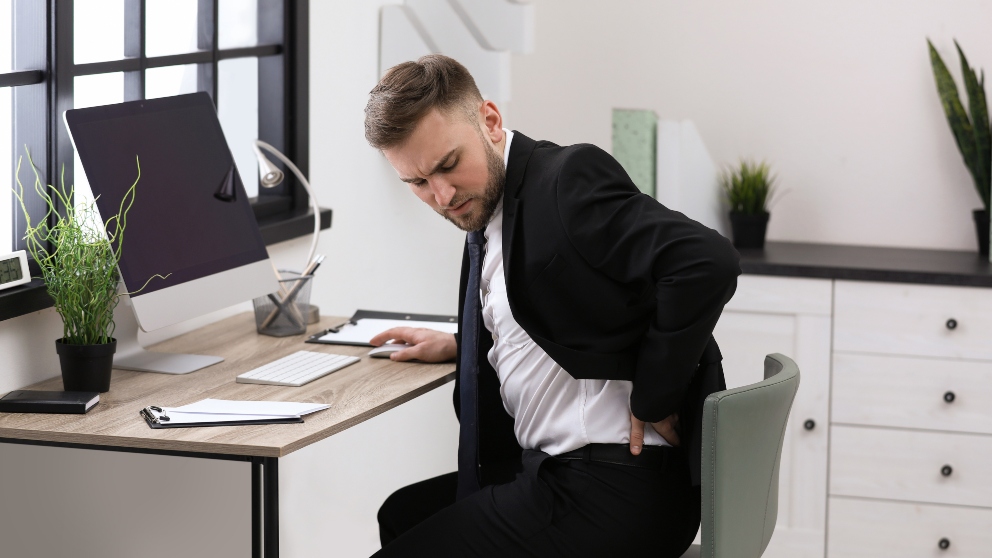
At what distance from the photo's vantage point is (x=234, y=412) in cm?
179

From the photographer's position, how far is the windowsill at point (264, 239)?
1965 mm

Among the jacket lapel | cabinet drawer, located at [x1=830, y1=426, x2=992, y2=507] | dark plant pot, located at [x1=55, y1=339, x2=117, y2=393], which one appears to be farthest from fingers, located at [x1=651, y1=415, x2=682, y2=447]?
A: cabinet drawer, located at [x1=830, y1=426, x2=992, y2=507]

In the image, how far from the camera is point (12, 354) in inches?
79.3

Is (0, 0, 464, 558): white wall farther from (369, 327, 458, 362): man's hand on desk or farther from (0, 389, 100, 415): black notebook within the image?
(369, 327, 458, 362): man's hand on desk

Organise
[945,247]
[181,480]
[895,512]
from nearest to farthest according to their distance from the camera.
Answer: [181,480]
[895,512]
[945,247]

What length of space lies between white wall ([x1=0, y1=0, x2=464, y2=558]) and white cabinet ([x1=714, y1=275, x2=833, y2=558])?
941 mm

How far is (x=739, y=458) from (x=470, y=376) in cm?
52

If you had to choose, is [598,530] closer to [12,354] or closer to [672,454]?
[672,454]

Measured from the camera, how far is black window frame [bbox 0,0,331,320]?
83.3 inches

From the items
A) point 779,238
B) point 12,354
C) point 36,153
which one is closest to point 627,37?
point 779,238

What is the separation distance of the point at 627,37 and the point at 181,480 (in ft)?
7.52

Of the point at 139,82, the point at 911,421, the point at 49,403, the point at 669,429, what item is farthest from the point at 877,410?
the point at 49,403

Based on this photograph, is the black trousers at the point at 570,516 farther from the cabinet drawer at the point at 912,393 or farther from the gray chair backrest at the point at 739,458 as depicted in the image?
the cabinet drawer at the point at 912,393

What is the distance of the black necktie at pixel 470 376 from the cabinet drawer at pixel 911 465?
164 centimetres
